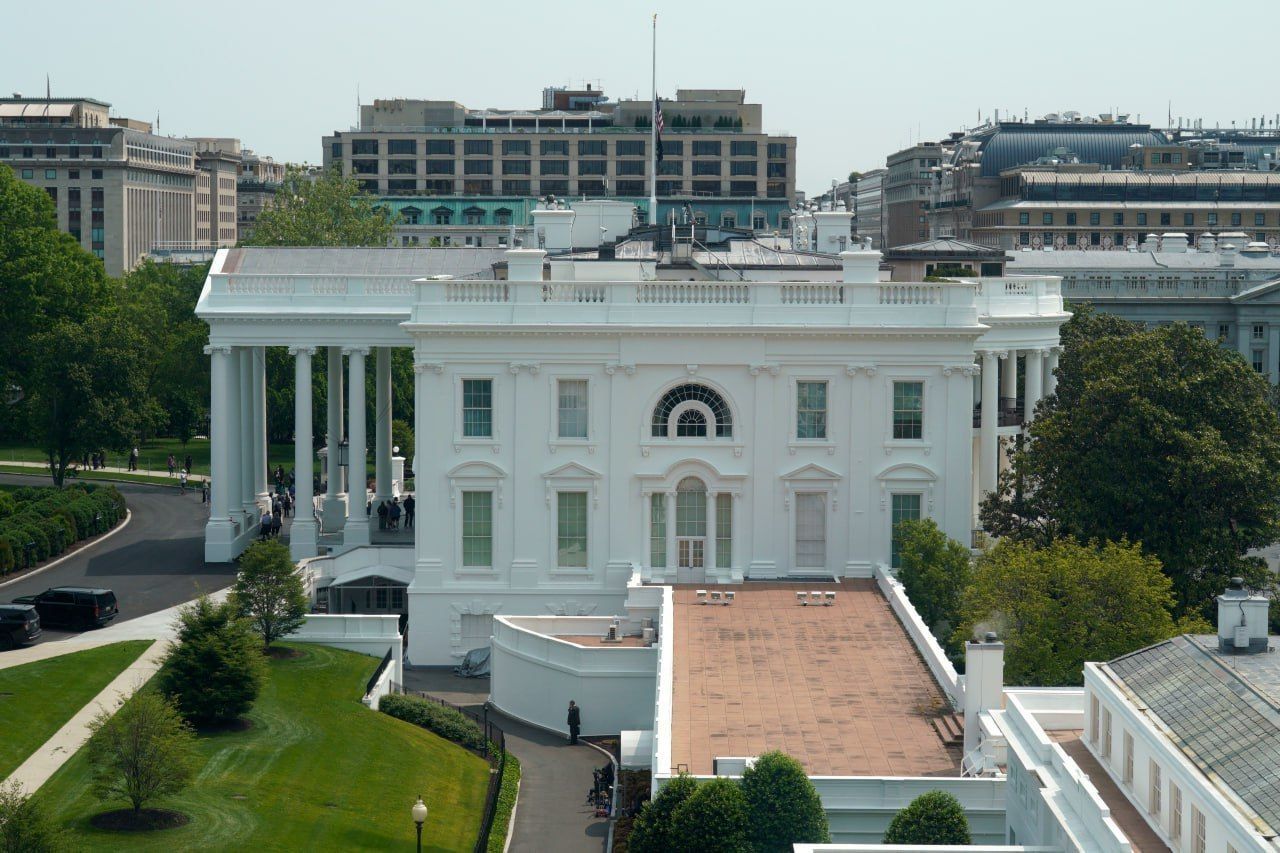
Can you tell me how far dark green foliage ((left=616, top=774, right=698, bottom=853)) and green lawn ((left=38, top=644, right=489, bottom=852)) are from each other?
7608 millimetres

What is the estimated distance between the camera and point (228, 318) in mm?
81625

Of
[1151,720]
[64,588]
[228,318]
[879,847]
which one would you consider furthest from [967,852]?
[228,318]

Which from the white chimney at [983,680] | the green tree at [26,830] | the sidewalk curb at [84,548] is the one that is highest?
the white chimney at [983,680]

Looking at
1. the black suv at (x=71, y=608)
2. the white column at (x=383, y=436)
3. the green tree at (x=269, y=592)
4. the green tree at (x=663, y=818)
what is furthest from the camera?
the white column at (x=383, y=436)

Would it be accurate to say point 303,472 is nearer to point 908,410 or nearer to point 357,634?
point 357,634

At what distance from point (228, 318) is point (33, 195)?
50.7 m

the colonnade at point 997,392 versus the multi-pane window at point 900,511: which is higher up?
the colonnade at point 997,392

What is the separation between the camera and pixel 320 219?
138 meters

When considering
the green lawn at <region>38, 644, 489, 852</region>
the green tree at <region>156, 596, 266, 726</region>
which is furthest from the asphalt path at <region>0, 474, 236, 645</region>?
the green lawn at <region>38, 644, 489, 852</region>

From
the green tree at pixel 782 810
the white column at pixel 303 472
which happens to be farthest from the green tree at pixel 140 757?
the white column at pixel 303 472

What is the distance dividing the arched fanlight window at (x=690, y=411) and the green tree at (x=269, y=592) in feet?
45.2

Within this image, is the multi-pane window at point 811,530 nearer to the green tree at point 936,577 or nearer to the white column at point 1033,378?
the green tree at point 936,577

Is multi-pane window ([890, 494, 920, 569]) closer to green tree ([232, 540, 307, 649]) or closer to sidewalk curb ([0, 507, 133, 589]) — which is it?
green tree ([232, 540, 307, 649])

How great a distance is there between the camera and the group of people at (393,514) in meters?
85.6
